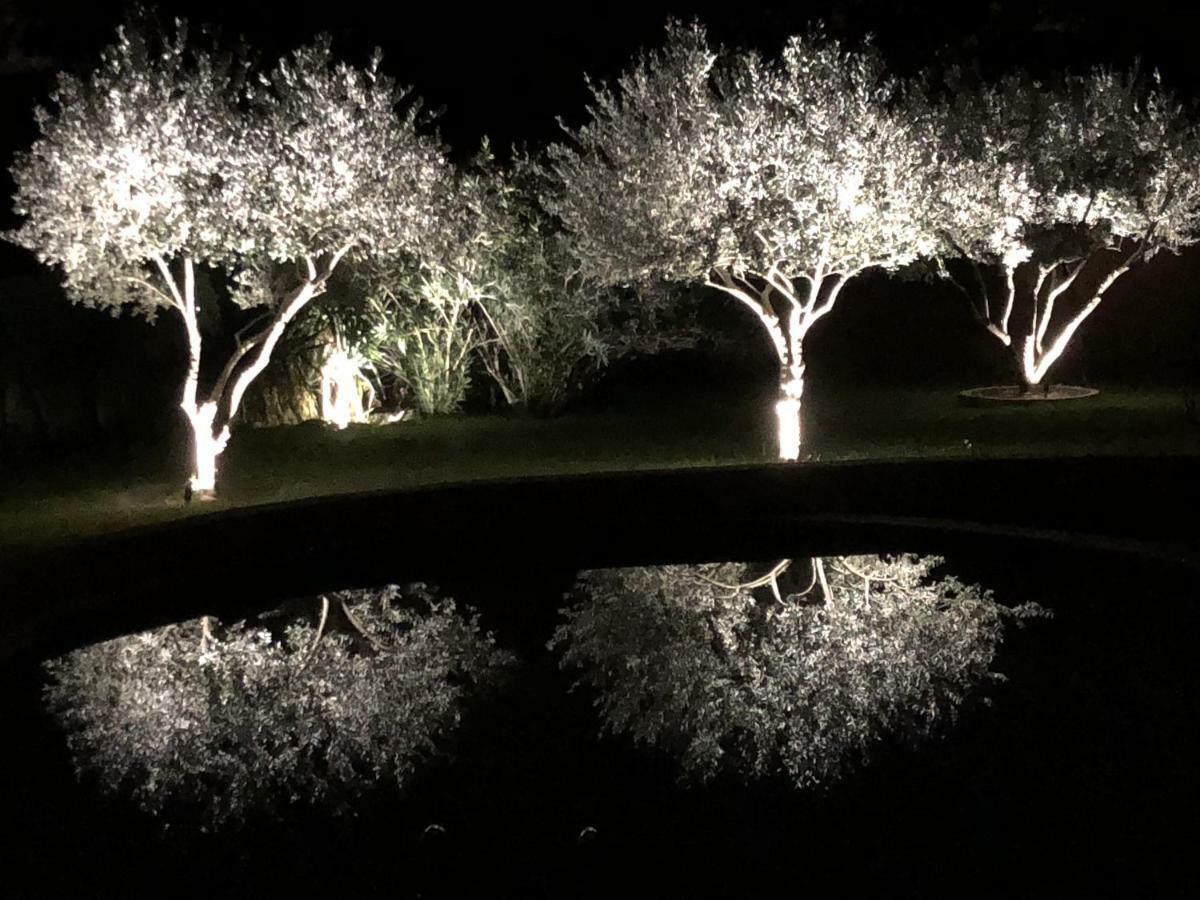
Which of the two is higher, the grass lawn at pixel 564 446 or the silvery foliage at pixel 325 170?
the silvery foliage at pixel 325 170

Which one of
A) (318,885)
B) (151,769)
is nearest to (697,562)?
(151,769)

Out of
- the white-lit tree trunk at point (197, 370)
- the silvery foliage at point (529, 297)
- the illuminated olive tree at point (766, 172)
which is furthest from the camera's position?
the silvery foliage at point (529, 297)

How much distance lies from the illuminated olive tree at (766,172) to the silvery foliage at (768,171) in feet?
0.04

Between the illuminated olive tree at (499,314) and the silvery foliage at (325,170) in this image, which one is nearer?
the silvery foliage at (325,170)

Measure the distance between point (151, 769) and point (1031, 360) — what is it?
17.4 meters

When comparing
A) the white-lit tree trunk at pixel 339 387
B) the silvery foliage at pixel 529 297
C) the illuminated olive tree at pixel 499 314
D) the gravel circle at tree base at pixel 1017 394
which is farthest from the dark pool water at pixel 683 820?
the gravel circle at tree base at pixel 1017 394

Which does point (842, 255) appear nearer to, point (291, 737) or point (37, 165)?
point (37, 165)

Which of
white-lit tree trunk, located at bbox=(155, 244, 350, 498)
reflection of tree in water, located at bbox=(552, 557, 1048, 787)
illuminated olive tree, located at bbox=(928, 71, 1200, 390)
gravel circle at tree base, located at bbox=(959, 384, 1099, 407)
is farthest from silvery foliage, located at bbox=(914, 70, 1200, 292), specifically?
reflection of tree in water, located at bbox=(552, 557, 1048, 787)

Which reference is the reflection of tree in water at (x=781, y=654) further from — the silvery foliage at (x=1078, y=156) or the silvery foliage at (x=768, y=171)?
the silvery foliage at (x=1078, y=156)

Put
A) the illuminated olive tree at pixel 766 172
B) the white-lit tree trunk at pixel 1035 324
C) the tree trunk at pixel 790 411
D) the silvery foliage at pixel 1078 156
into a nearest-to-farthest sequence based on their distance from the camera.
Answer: the illuminated olive tree at pixel 766 172 → the tree trunk at pixel 790 411 → the silvery foliage at pixel 1078 156 → the white-lit tree trunk at pixel 1035 324

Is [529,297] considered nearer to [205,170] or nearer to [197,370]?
[197,370]

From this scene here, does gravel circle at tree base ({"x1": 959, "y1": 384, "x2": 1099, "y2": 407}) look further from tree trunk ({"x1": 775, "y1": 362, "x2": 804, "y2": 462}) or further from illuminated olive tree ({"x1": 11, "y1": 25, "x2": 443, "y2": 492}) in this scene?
illuminated olive tree ({"x1": 11, "y1": 25, "x2": 443, "y2": 492})

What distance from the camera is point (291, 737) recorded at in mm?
7988

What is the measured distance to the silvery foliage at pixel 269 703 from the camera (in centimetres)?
729
